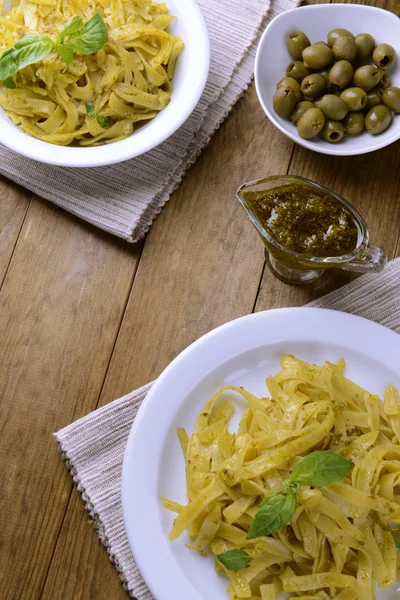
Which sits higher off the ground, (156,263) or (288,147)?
(288,147)

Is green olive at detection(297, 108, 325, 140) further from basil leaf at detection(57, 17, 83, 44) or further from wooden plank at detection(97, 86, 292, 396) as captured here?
basil leaf at detection(57, 17, 83, 44)

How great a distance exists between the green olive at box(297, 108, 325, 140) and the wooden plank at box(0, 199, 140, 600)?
72 cm

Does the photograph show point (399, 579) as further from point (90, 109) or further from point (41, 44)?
point (41, 44)

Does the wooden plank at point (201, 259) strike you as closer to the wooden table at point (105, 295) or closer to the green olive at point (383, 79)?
the wooden table at point (105, 295)

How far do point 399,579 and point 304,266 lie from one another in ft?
3.26

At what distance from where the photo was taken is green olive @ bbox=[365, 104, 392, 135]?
2.29 m

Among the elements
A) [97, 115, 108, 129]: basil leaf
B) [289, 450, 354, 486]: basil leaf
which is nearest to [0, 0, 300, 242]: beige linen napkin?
[97, 115, 108, 129]: basil leaf

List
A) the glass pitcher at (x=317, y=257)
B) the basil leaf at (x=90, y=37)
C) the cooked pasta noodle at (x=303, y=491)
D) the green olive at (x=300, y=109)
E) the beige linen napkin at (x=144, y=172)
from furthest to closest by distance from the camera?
the beige linen napkin at (x=144, y=172)
the green olive at (x=300, y=109)
the basil leaf at (x=90, y=37)
the glass pitcher at (x=317, y=257)
the cooked pasta noodle at (x=303, y=491)

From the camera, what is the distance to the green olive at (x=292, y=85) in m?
2.33

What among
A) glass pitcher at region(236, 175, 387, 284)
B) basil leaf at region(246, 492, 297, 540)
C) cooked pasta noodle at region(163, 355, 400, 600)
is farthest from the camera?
glass pitcher at region(236, 175, 387, 284)

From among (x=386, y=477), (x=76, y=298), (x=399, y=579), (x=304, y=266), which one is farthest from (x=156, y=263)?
(x=399, y=579)

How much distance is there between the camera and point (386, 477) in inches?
80.6

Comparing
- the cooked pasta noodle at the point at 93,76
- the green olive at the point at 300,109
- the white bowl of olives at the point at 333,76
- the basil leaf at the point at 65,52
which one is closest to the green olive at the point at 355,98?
the white bowl of olives at the point at 333,76

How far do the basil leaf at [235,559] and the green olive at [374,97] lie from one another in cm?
153
